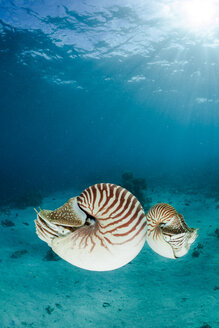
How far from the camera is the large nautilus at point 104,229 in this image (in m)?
1.06

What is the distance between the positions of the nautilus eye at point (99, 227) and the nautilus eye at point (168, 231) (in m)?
0.19

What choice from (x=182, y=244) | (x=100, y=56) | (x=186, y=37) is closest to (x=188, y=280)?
(x=182, y=244)

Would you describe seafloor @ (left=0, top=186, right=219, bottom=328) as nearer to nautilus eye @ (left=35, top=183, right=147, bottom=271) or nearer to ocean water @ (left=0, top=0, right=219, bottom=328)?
ocean water @ (left=0, top=0, right=219, bottom=328)

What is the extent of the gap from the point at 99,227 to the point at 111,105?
130 ft

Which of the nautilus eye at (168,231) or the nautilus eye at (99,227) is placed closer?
the nautilus eye at (99,227)

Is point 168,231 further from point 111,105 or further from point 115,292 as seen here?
point 111,105

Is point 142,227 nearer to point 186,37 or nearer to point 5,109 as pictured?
point 186,37

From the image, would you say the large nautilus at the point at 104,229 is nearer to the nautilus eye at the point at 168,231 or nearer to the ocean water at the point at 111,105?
the nautilus eye at the point at 168,231

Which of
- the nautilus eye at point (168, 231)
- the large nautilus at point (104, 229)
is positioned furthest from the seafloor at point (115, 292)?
the large nautilus at point (104, 229)

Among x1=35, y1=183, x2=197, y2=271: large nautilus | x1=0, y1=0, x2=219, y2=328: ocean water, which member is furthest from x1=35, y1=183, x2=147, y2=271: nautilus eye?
x1=0, y1=0, x2=219, y2=328: ocean water

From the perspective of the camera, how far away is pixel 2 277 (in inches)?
225

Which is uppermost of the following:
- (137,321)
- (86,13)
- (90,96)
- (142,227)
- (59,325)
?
(86,13)

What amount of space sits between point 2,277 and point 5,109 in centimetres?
3675

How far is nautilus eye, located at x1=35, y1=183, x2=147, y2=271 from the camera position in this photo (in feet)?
3.47
